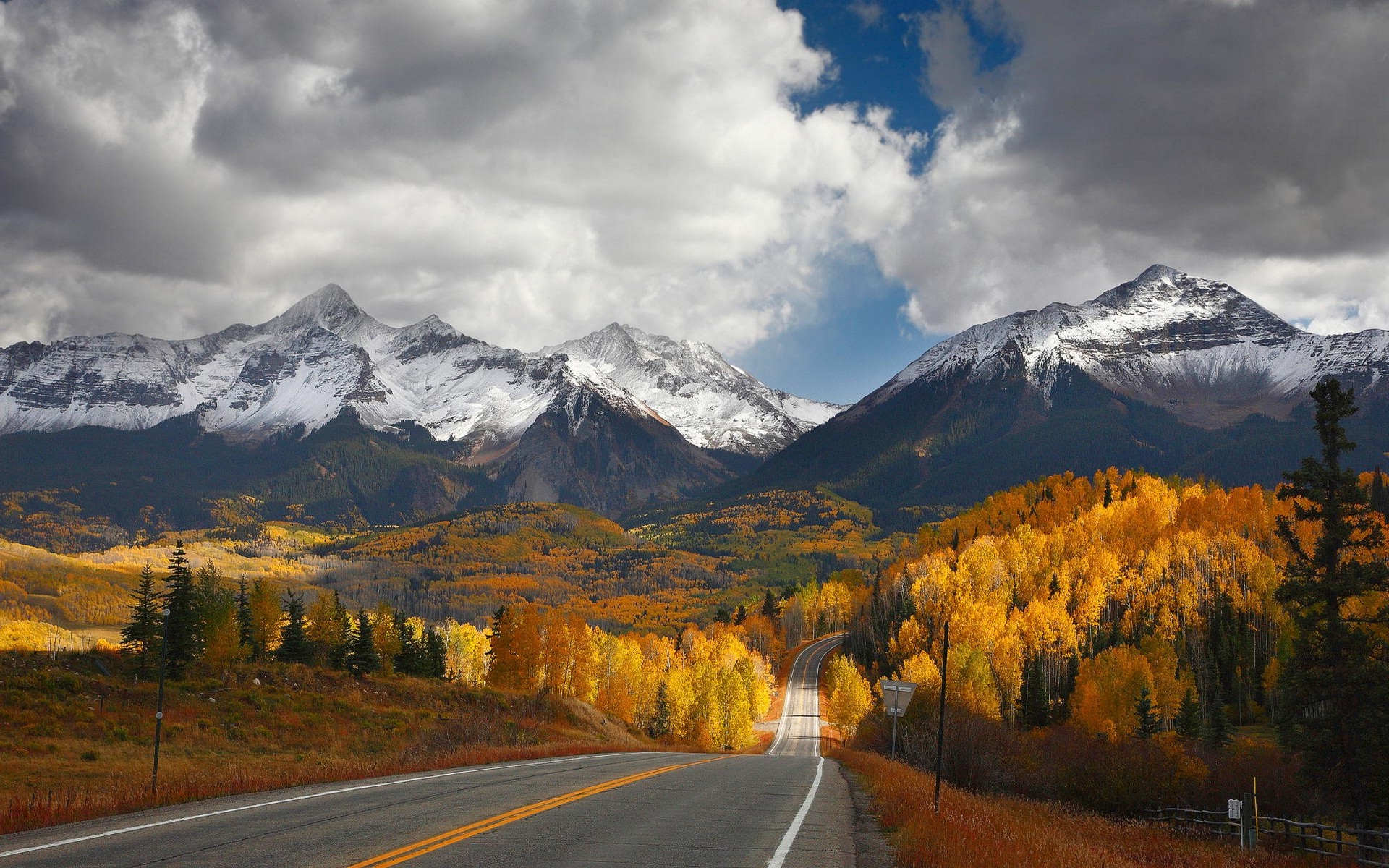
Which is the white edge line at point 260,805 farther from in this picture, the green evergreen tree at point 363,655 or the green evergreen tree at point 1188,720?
the green evergreen tree at point 1188,720

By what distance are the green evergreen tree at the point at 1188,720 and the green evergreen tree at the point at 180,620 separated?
255 feet

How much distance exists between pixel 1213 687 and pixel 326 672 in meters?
96.4

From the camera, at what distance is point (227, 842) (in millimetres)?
14508

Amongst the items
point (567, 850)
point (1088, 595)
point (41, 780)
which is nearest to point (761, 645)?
point (1088, 595)

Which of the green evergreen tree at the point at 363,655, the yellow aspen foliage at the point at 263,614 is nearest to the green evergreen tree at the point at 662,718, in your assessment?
the green evergreen tree at the point at 363,655

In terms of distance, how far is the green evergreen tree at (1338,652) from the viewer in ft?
122

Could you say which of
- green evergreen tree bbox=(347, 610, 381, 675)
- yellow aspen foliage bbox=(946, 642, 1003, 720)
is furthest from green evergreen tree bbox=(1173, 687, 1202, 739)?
green evergreen tree bbox=(347, 610, 381, 675)

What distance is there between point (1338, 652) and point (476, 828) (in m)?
38.7

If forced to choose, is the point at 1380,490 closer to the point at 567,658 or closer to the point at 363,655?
the point at 567,658

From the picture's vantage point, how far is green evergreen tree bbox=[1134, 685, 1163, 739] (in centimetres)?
7844

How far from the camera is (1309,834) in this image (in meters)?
42.5

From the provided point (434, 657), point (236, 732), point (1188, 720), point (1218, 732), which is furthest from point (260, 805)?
point (1188, 720)

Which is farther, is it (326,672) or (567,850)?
(326,672)

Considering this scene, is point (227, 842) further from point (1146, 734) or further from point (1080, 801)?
point (1146, 734)
